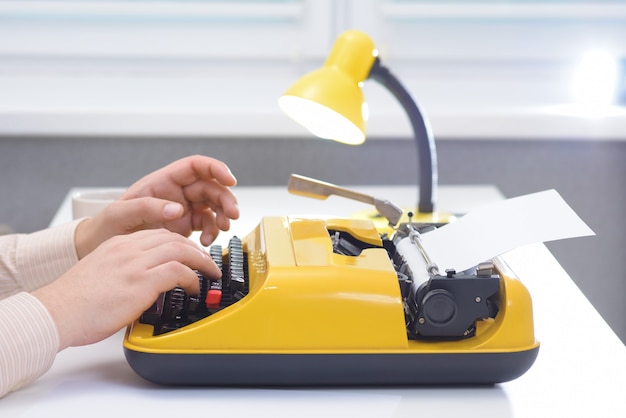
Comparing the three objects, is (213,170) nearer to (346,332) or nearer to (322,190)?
(322,190)

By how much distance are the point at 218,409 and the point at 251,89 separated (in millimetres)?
1318

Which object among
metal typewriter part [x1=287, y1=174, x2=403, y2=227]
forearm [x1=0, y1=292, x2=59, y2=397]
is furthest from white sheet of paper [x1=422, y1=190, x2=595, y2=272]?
forearm [x1=0, y1=292, x2=59, y2=397]

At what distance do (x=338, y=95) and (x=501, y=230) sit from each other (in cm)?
37

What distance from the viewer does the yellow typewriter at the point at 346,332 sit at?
74cm

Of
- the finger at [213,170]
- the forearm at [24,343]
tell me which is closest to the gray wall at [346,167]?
the finger at [213,170]

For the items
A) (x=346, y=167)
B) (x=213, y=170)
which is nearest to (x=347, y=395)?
(x=213, y=170)

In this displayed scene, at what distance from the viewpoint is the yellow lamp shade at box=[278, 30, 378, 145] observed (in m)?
1.11

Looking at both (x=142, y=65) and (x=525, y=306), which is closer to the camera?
(x=525, y=306)

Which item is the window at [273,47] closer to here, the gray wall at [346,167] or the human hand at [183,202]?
the gray wall at [346,167]

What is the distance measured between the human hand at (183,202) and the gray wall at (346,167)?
2.41 ft

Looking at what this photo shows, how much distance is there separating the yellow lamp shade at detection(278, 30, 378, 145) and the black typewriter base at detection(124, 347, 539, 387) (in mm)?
436

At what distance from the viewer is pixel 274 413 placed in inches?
28.2

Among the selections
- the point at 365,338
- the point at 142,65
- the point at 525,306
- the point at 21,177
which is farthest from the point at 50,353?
the point at 142,65

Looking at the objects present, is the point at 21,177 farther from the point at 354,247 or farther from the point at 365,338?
the point at 365,338
